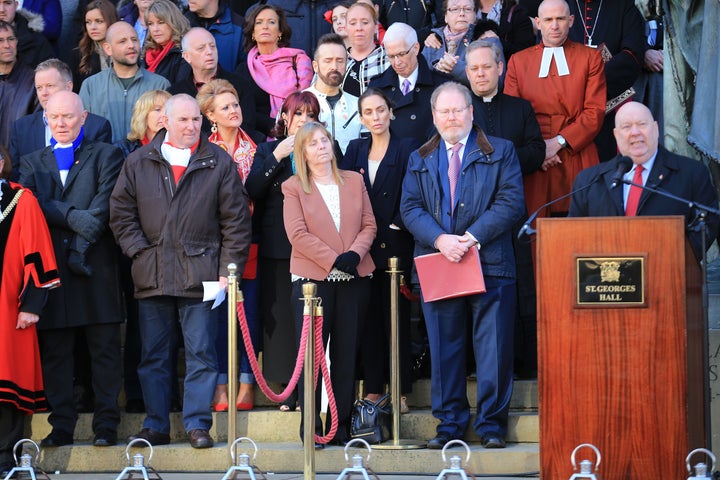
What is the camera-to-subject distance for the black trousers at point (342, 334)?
28.0 ft

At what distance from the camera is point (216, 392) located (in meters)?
9.21

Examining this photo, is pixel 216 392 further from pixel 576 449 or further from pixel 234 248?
pixel 576 449

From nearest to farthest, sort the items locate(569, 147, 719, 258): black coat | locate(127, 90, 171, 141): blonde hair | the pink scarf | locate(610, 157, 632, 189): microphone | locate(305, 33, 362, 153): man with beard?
1. locate(610, 157, 632, 189): microphone
2. locate(569, 147, 719, 258): black coat
3. locate(127, 90, 171, 141): blonde hair
4. locate(305, 33, 362, 153): man with beard
5. the pink scarf

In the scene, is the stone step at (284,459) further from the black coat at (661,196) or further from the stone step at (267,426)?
the black coat at (661,196)

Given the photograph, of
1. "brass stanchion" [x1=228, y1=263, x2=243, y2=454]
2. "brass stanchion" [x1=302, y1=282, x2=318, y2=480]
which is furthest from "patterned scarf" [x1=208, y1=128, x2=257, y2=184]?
"brass stanchion" [x1=302, y1=282, x2=318, y2=480]

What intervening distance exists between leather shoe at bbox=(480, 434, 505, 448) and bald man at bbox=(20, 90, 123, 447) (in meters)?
2.37

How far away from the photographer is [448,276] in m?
8.33

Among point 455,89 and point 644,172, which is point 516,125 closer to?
point 455,89

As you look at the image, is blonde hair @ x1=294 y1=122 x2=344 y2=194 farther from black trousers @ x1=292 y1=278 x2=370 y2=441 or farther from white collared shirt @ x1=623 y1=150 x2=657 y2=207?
white collared shirt @ x1=623 y1=150 x2=657 y2=207

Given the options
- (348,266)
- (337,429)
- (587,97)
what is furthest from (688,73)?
(337,429)

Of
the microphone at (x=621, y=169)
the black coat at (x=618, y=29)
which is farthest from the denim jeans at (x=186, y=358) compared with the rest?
the black coat at (x=618, y=29)

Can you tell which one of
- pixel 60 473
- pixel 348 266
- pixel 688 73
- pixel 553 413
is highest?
pixel 688 73

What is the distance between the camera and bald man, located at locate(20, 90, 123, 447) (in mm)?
8852

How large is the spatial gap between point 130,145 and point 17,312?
1607 mm
